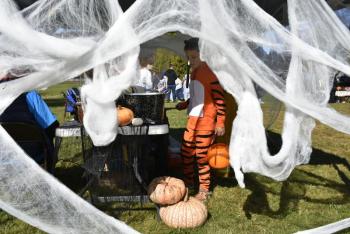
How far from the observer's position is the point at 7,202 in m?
2.85

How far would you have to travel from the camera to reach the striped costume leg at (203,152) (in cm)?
475

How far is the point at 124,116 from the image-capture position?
416 cm

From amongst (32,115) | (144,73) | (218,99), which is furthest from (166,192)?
(144,73)

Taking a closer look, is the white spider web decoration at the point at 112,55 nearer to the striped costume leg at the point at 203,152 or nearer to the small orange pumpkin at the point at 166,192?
the small orange pumpkin at the point at 166,192

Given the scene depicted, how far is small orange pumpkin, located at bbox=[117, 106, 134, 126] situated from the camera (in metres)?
4.13

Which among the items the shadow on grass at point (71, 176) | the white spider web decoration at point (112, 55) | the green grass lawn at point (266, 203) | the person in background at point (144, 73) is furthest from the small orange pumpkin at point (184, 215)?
the shadow on grass at point (71, 176)

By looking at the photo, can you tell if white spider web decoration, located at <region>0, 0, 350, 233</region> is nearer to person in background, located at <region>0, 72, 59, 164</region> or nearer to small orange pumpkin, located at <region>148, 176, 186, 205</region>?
small orange pumpkin, located at <region>148, 176, 186, 205</region>

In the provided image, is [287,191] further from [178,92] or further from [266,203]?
[178,92]

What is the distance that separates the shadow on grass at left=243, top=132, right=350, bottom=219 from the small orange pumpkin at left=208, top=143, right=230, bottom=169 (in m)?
0.51

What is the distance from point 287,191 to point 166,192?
1.76 meters

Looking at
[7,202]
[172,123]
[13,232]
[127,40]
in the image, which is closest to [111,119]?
[127,40]

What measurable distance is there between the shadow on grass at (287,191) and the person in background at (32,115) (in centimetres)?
238

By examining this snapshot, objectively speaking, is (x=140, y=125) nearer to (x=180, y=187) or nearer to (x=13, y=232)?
(x=180, y=187)

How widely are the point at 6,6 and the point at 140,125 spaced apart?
6.11 ft
